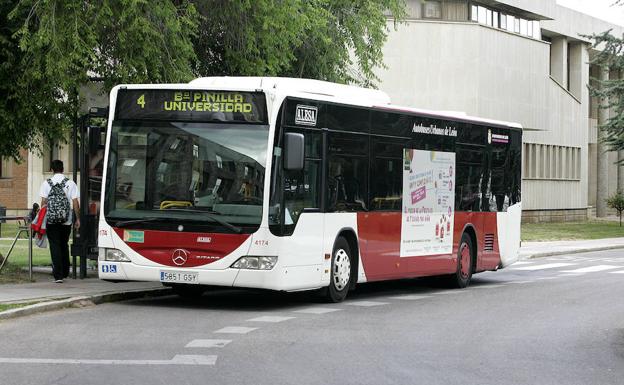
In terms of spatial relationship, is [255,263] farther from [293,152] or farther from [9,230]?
[9,230]

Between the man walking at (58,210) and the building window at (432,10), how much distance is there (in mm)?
34966

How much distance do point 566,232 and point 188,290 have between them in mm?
33013

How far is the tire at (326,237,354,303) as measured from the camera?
16641 millimetres

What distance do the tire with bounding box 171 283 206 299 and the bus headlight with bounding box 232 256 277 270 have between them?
194 cm

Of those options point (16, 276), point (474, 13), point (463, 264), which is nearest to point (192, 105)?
point (16, 276)

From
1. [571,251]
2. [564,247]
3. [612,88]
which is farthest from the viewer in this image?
[612,88]

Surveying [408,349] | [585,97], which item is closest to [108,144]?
[408,349]

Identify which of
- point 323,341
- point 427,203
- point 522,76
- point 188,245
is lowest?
point 323,341

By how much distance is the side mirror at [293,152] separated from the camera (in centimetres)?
1532

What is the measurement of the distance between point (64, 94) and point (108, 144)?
3.86 m

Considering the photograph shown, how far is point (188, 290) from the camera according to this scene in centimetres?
1733

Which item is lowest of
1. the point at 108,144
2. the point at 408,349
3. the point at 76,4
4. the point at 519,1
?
the point at 408,349

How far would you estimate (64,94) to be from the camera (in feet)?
64.1

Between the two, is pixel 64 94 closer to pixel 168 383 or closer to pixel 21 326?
pixel 21 326
